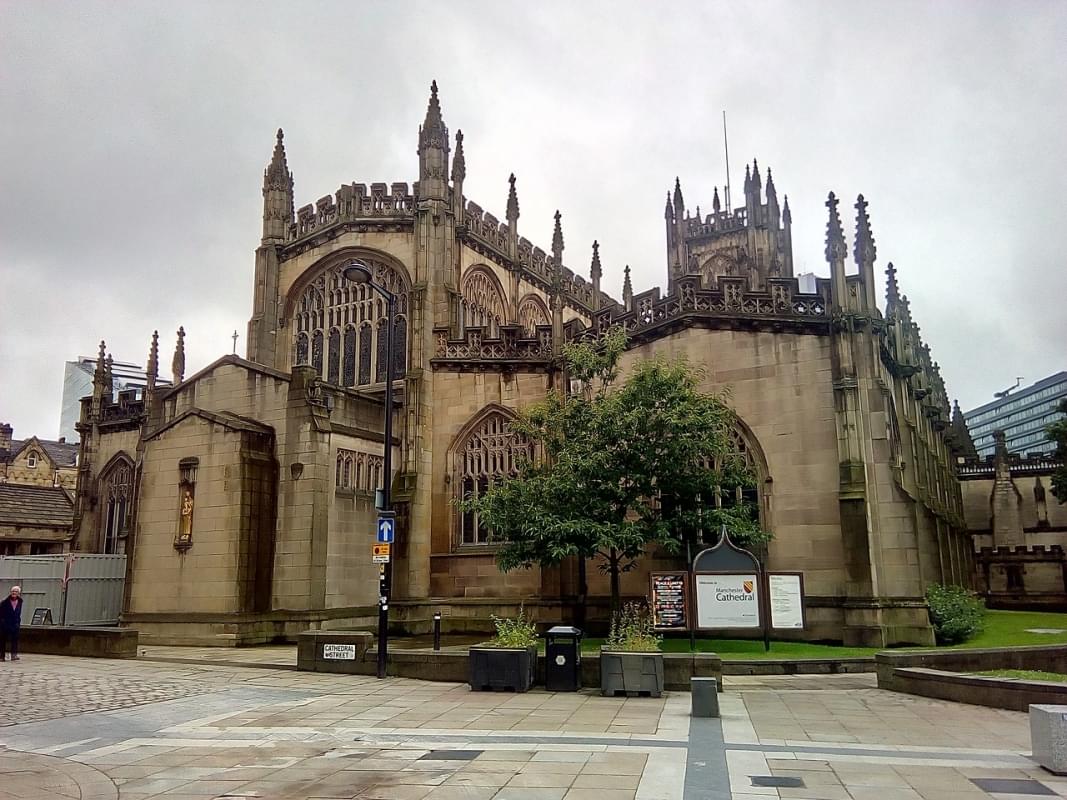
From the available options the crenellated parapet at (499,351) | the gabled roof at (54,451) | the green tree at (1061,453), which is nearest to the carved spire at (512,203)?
the crenellated parapet at (499,351)

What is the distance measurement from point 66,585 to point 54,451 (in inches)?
2027

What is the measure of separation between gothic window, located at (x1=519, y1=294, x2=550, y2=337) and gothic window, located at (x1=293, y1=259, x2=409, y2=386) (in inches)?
323

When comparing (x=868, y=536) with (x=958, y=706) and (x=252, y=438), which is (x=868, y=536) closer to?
(x=958, y=706)

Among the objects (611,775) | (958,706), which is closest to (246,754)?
(611,775)

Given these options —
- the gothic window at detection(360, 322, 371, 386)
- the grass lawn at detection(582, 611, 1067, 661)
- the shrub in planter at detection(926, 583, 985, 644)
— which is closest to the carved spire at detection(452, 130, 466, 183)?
the gothic window at detection(360, 322, 371, 386)

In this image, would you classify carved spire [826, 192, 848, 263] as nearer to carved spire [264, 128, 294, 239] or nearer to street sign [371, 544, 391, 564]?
street sign [371, 544, 391, 564]

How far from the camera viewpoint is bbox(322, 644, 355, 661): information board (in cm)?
1880

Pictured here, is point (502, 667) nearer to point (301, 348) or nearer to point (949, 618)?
point (949, 618)

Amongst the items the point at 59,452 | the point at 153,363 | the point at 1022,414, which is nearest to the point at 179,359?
the point at 153,363

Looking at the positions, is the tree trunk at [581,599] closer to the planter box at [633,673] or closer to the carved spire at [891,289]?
the planter box at [633,673]

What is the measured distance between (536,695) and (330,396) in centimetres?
1615

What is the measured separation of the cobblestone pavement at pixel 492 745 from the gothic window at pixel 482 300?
23227 mm

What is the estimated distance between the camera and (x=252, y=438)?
2758cm

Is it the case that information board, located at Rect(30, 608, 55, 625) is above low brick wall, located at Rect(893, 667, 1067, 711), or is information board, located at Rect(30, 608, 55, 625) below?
above
